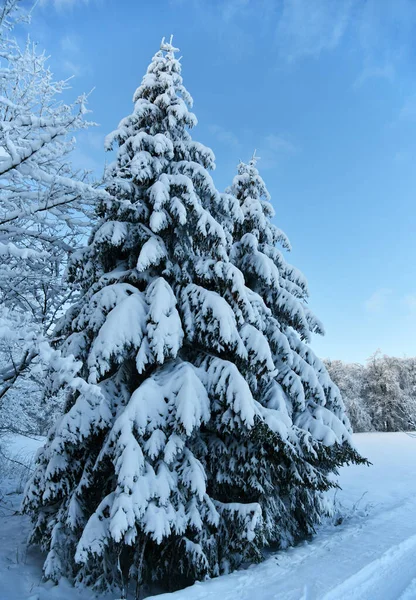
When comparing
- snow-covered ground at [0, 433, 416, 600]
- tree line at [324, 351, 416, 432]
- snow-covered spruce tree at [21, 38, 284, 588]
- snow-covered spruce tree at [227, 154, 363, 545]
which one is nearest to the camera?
snow-covered ground at [0, 433, 416, 600]

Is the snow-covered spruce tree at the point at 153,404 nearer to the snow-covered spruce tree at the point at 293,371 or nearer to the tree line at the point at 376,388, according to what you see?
the snow-covered spruce tree at the point at 293,371

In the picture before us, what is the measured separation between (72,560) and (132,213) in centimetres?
584

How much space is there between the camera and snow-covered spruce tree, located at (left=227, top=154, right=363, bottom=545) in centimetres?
653

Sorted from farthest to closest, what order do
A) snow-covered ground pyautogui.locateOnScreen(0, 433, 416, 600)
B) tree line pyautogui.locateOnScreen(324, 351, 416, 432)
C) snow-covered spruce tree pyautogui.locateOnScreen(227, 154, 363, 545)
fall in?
tree line pyautogui.locateOnScreen(324, 351, 416, 432), snow-covered spruce tree pyautogui.locateOnScreen(227, 154, 363, 545), snow-covered ground pyautogui.locateOnScreen(0, 433, 416, 600)

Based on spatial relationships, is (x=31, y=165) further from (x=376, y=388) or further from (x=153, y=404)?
(x=376, y=388)

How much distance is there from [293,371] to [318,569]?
13.0 ft

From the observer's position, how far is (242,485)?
6.18 m

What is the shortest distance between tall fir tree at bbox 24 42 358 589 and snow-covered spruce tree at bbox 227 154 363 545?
92 millimetres

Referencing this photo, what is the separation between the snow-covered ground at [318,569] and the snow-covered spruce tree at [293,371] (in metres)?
0.74

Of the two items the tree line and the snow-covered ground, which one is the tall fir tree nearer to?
the snow-covered ground

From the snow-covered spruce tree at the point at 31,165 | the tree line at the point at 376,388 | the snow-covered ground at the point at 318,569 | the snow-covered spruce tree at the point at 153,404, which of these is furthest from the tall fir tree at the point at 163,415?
the tree line at the point at 376,388

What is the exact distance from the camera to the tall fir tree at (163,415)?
15.8 ft

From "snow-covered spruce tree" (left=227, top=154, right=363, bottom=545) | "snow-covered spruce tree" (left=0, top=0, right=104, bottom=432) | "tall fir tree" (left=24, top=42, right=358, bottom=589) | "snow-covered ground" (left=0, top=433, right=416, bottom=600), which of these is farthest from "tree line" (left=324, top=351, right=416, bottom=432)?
"snow-covered spruce tree" (left=0, top=0, right=104, bottom=432)

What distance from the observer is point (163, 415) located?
5.10m
